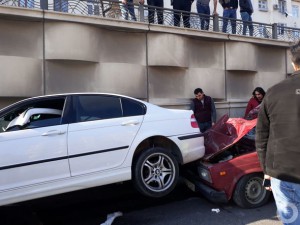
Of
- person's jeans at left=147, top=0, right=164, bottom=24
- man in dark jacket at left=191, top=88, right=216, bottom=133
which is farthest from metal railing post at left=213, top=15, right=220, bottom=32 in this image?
man in dark jacket at left=191, top=88, right=216, bottom=133

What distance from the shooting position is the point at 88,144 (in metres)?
4.56

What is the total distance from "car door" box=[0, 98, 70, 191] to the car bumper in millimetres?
1944

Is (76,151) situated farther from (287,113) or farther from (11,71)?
(11,71)

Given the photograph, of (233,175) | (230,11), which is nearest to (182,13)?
(230,11)

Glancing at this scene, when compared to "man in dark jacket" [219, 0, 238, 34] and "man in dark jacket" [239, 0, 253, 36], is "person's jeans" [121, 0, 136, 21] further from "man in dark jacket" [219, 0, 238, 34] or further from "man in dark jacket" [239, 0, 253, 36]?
"man in dark jacket" [239, 0, 253, 36]

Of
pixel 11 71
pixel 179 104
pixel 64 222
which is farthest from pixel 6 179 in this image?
pixel 179 104

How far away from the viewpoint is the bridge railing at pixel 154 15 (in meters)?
8.36

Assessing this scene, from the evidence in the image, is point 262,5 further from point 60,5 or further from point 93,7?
point 60,5

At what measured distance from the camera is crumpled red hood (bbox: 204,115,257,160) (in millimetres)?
5303

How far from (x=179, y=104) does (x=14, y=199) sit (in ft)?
21.1

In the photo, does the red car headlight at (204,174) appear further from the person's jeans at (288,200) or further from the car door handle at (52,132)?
the person's jeans at (288,200)

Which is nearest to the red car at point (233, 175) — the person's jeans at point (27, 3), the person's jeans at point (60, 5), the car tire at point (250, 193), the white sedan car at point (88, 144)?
the car tire at point (250, 193)

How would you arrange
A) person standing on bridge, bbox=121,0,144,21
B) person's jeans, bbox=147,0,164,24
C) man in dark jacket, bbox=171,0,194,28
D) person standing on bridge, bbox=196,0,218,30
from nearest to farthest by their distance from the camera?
person standing on bridge, bbox=121,0,144,21, person's jeans, bbox=147,0,164,24, man in dark jacket, bbox=171,0,194,28, person standing on bridge, bbox=196,0,218,30

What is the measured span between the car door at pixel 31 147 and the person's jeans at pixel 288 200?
2684 millimetres
